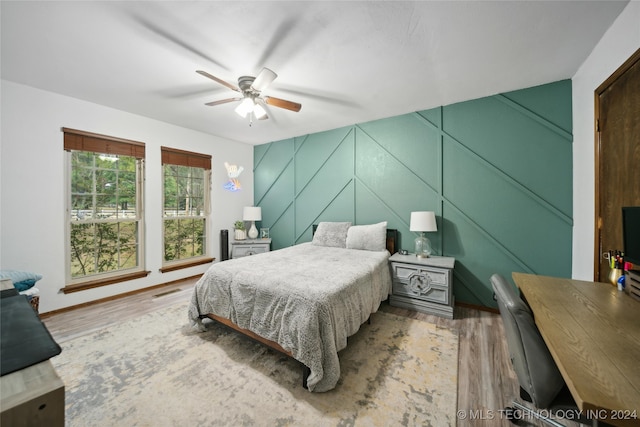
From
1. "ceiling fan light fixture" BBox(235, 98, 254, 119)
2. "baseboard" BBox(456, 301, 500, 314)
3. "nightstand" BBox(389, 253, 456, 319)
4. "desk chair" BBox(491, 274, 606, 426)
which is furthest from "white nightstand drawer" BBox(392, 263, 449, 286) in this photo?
"ceiling fan light fixture" BBox(235, 98, 254, 119)

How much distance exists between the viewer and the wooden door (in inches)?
62.7

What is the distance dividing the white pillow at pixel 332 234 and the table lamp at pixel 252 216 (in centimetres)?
155

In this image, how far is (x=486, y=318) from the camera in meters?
2.78

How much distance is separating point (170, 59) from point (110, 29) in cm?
43

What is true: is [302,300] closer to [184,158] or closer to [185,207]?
[185,207]

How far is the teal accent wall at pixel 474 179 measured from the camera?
2635 millimetres

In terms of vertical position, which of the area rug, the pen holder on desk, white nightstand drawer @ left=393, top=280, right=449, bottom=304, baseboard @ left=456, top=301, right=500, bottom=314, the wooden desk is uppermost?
the pen holder on desk

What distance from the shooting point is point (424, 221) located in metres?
3.07

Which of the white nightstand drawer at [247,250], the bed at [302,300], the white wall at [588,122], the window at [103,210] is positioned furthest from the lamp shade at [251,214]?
the white wall at [588,122]

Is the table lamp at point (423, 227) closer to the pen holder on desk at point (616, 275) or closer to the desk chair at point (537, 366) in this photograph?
the pen holder on desk at point (616, 275)

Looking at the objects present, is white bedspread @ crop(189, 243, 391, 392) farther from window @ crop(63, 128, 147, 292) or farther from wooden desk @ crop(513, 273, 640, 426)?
window @ crop(63, 128, 147, 292)

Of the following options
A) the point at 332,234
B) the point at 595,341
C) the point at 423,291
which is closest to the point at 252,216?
the point at 332,234

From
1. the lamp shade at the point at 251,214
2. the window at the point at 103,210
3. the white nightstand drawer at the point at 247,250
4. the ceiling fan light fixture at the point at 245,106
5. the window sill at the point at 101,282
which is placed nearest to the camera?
the ceiling fan light fixture at the point at 245,106

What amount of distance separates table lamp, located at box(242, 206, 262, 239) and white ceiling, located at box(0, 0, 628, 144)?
2214 millimetres
